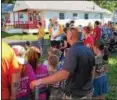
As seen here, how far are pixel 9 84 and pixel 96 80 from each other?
2685 millimetres

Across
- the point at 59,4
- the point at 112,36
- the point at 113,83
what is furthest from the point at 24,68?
the point at 59,4

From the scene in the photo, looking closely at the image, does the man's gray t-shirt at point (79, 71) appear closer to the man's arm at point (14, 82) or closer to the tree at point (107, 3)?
the man's arm at point (14, 82)

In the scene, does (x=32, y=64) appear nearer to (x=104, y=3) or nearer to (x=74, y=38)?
(x=74, y=38)

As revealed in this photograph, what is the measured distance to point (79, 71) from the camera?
5043 millimetres

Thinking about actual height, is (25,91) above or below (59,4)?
above

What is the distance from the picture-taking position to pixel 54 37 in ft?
48.8

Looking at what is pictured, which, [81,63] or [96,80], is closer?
[81,63]

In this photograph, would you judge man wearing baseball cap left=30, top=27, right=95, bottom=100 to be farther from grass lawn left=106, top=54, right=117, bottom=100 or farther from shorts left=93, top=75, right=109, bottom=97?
grass lawn left=106, top=54, right=117, bottom=100

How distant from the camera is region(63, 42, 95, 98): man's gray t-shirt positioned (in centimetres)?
493

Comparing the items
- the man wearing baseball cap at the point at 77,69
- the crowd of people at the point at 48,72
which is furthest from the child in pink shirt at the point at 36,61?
the man wearing baseball cap at the point at 77,69

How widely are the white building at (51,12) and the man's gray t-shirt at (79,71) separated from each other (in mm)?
38779

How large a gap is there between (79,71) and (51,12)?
4469 centimetres

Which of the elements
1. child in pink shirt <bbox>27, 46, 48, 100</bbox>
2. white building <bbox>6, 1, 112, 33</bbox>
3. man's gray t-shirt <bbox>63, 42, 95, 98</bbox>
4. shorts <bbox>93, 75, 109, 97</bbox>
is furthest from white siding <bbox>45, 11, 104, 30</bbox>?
man's gray t-shirt <bbox>63, 42, 95, 98</bbox>

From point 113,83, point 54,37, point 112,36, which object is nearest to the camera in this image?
point 113,83
